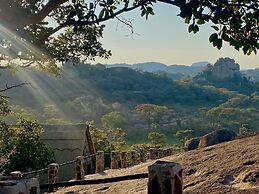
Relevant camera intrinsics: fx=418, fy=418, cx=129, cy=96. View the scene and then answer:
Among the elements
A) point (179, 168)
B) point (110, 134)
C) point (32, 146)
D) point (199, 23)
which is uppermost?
point (199, 23)

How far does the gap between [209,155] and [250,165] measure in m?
1.76

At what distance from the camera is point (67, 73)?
456ft

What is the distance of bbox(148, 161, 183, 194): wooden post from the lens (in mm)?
3301

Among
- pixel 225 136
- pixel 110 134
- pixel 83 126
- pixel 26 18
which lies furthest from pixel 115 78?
pixel 26 18

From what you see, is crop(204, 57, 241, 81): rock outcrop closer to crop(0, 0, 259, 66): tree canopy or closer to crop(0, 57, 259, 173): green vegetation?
crop(0, 57, 259, 173): green vegetation

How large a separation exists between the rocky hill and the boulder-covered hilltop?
6715 inches

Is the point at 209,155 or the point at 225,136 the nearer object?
the point at 209,155

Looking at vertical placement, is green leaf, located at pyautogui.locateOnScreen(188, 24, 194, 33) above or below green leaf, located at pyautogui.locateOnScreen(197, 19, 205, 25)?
below

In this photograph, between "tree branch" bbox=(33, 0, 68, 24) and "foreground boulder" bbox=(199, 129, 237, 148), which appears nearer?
"tree branch" bbox=(33, 0, 68, 24)

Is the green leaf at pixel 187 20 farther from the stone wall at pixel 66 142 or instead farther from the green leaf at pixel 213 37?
the stone wall at pixel 66 142

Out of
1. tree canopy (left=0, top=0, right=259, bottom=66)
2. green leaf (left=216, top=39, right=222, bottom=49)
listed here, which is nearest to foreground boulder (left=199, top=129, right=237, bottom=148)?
tree canopy (left=0, top=0, right=259, bottom=66)

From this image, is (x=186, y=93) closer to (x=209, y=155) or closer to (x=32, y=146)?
(x=32, y=146)

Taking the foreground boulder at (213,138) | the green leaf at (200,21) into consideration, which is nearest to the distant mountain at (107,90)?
the foreground boulder at (213,138)

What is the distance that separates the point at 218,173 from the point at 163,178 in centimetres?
536
